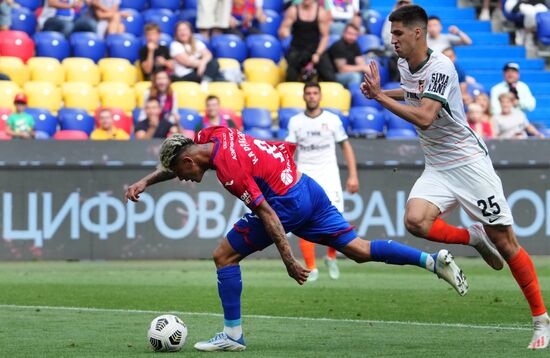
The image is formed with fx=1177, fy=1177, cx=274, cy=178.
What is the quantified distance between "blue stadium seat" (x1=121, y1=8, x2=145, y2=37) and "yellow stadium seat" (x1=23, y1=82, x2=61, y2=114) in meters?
2.61

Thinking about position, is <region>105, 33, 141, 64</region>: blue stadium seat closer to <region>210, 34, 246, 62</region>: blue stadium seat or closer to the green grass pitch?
<region>210, 34, 246, 62</region>: blue stadium seat

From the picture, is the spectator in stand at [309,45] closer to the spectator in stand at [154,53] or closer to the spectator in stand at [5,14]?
the spectator in stand at [154,53]

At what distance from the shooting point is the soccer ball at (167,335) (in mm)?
8438

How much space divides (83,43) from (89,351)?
44.8 ft

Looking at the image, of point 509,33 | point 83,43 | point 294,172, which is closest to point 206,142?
point 294,172

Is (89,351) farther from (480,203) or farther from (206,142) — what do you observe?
(480,203)

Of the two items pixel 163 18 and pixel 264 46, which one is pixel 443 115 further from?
pixel 163 18

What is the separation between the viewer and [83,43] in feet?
70.1

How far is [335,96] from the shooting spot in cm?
2067

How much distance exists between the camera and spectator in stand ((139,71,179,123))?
62.6ft

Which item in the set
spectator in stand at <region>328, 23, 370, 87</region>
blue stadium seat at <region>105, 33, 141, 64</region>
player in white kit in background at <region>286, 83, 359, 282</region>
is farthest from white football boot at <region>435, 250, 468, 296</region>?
blue stadium seat at <region>105, 33, 141, 64</region>

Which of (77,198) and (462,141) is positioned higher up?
(462,141)

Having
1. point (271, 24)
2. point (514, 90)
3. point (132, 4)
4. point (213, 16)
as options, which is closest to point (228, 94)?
point (213, 16)

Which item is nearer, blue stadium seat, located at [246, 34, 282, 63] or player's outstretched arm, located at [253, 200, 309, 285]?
player's outstretched arm, located at [253, 200, 309, 285]
